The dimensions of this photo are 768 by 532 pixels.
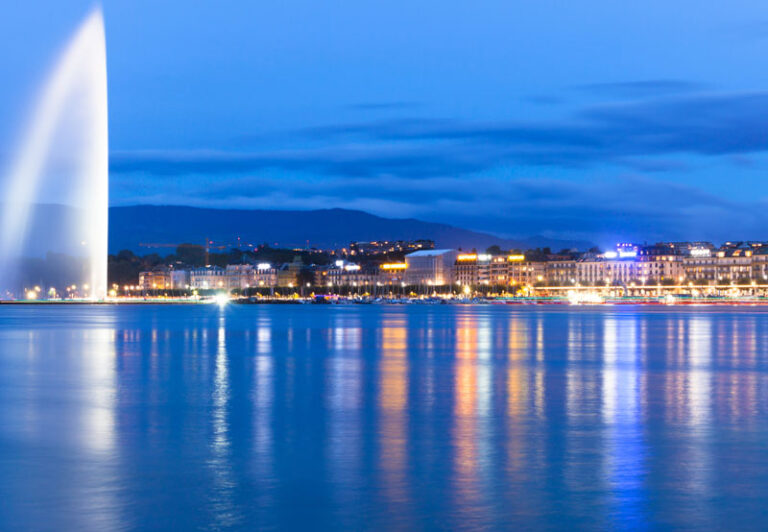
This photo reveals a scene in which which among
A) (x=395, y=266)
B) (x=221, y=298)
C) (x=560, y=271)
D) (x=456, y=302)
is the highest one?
(x=395, y=266)

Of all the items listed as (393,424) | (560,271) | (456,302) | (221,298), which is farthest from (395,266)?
(393,424)

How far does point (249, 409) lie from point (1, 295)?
16695 cm

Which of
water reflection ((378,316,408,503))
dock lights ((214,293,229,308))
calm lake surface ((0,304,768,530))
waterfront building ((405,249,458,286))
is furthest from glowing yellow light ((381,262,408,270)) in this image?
calm lake surface ((0,304,768,530))

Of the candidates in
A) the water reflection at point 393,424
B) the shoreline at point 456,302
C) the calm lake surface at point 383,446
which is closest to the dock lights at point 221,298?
the shoreline at point 456,302

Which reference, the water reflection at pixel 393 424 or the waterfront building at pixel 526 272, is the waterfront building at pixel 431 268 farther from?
the water reflection at pixel 393 424

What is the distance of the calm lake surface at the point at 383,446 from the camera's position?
898 cm

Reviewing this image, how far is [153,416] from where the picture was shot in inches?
610

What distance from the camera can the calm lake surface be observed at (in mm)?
8984

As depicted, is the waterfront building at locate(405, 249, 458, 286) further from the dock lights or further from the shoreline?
the dock lights

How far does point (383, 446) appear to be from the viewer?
1248cm

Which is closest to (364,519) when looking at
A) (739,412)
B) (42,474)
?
(42,474)

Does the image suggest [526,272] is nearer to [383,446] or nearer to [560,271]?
[560,271]

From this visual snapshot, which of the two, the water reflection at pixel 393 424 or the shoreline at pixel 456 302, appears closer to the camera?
the water reflection at pixel 393 424

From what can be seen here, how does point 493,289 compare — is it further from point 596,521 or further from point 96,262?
point 596,521
